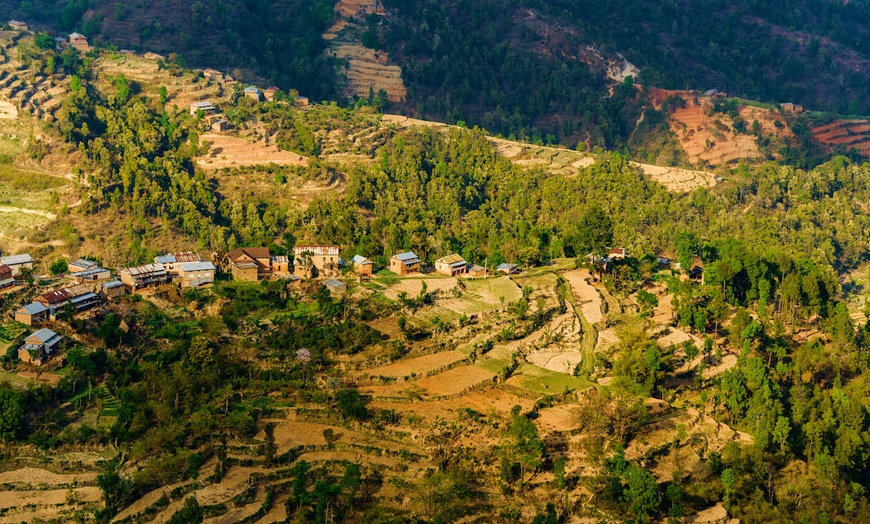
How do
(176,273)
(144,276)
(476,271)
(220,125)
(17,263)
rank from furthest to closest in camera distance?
1. (220,125)
2. (476,271)
3. (17,263)
4. (176,273)
5. (144,276)

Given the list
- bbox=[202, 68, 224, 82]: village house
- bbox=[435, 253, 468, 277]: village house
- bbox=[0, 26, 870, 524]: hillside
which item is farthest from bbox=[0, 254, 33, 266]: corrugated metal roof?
bbox=[202, 68, 224, 82]: village house

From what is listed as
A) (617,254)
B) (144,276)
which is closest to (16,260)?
(144,276)

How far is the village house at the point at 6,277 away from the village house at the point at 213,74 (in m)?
41.9

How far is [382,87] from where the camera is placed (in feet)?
390

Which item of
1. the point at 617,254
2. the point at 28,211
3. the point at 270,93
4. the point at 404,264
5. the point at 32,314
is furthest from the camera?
the point at 270,93

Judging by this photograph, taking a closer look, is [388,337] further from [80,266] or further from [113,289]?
[80,266]

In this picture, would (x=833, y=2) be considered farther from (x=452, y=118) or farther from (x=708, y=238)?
(x=708, y=238)

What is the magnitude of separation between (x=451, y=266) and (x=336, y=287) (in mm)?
7998

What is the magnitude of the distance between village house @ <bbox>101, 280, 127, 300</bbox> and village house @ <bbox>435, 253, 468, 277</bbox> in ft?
58.0

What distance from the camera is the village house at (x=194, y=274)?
6125cm

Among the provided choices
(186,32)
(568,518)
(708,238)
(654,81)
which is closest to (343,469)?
(568,518)

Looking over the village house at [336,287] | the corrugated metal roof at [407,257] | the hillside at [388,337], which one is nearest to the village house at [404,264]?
the corrugated metal roof at [407,257]

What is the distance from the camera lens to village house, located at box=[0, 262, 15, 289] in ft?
195

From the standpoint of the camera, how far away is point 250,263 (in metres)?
63.3
